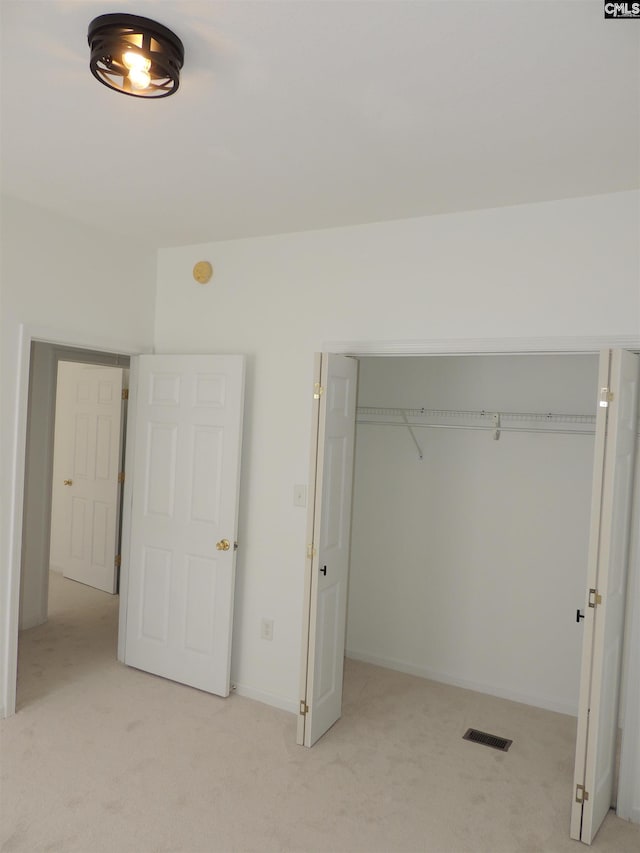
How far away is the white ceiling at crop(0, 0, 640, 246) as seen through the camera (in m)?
1.72

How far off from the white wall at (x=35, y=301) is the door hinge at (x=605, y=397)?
9.20 feet

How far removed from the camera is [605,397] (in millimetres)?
2701

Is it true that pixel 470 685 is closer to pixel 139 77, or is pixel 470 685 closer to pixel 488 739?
pixel 488 739

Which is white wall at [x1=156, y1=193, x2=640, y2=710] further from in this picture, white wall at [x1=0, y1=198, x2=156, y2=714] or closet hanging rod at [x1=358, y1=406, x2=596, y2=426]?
closet hanging rod at [x1=358, y1=406, x2=596, y2=426]

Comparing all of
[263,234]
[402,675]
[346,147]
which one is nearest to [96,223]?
[263,234]

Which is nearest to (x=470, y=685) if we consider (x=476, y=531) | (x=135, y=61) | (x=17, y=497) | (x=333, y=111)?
(x=476, y=531)

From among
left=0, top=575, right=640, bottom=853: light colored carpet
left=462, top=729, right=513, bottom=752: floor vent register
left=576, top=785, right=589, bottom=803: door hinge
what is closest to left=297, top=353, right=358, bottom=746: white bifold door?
left=0, top=575, right=640, bottom=853: light colored carpet

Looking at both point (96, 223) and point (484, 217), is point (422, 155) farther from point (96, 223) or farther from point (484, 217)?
point (96, 223)

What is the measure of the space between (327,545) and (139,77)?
238 centimetres

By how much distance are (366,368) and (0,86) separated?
118 inches

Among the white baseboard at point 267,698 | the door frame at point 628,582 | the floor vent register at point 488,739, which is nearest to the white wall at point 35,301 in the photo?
the white baseboard at point 267,698

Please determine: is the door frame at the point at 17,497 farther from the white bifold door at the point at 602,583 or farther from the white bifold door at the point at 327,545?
Answer: the white bifold door at the point at 602,583

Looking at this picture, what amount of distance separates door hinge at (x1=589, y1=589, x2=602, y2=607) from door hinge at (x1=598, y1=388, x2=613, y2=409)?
774 mm

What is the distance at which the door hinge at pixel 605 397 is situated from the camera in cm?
269
